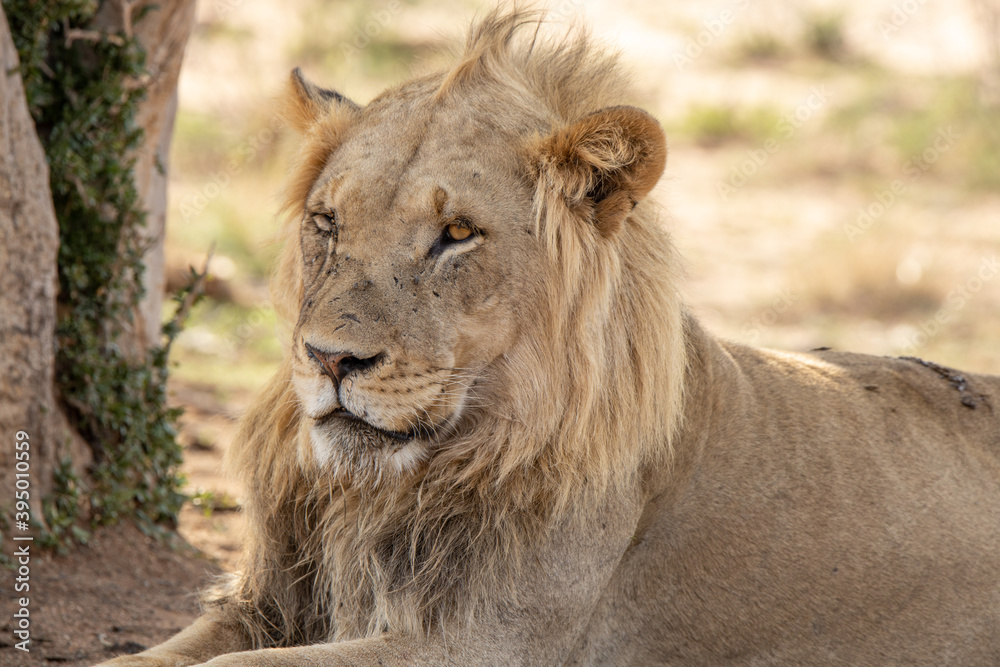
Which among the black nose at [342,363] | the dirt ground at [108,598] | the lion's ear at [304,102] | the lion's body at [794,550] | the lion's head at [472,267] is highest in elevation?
the lion's ear at [304,102]

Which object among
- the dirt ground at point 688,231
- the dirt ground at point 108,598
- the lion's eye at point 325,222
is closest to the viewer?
the lion's eye at point 325,222

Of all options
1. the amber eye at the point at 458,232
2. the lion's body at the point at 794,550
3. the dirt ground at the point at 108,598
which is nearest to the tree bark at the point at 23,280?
the dirt ground at the point at 108,598

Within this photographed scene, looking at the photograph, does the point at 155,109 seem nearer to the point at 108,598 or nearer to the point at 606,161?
the point at 108,598

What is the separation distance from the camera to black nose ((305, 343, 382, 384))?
2.52 metres

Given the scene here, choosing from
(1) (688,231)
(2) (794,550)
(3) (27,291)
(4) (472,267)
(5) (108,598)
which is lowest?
(5) (108,598)

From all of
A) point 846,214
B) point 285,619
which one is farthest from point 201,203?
point 285,619

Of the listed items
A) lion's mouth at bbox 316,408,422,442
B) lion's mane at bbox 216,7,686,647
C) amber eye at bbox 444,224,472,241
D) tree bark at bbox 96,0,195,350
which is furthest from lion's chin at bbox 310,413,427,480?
tree bark at bbox 96,0,195,350

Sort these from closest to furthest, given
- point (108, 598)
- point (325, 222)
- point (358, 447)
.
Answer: point (358, 447) → point (325, 222) → point (108, 598)

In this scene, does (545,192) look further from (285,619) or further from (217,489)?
(217,489)

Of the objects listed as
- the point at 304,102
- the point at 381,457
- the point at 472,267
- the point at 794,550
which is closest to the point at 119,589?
the point at 381,457

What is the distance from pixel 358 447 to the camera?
2.64 m

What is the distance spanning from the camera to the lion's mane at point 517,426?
281 cm

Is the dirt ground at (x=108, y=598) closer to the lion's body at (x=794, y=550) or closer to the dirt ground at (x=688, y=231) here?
the dirt ground at (x=688, y=231)

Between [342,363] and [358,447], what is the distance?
0.23 metres
